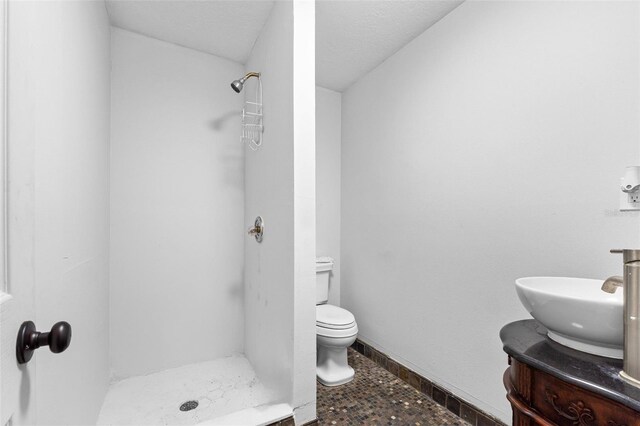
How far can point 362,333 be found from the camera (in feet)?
8.09

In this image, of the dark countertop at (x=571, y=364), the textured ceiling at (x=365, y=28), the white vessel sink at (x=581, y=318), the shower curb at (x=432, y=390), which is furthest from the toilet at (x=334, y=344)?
the textured ceiling at (x=365, y=28)

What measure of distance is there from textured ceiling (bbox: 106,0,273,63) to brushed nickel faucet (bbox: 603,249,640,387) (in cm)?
207

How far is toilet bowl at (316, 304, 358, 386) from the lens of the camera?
1.98 metres

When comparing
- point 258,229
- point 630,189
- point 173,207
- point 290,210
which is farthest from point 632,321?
point 173,207

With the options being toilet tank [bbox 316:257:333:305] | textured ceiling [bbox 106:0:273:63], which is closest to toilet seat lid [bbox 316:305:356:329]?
toilet tank [bbox 316:257:333:305]

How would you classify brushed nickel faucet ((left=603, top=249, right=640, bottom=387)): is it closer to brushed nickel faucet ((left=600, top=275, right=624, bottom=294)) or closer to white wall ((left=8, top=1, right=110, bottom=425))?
brushed nickel faucet ((left=600, top=275, right=624, bottom=294))

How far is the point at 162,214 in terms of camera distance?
210 cm

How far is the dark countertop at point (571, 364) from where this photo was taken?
0.69m

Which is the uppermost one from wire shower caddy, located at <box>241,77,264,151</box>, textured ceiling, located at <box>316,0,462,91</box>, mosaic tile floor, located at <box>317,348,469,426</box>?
textured ceiling, located at <box>316,0,462,91</box>

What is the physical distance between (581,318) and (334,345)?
4.80 feet

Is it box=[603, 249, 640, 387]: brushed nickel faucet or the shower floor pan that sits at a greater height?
box=[603, 249, 640, 387]: brushed nickel faucet

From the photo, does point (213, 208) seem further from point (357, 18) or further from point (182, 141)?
point (357, 18)

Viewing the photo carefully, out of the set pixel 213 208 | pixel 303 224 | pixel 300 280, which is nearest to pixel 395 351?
pixel 300 280

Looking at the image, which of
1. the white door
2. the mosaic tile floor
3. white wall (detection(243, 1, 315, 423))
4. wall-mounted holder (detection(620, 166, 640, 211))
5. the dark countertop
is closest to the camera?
the white door
